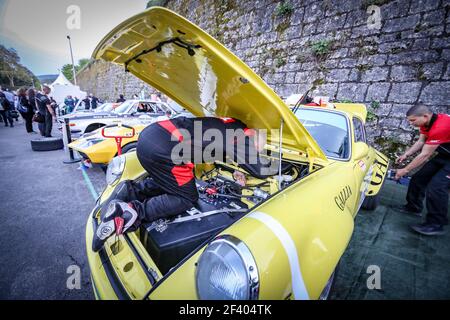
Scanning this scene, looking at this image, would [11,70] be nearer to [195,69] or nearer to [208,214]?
[195,69]

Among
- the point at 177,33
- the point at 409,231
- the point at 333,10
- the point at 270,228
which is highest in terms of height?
the point at 333,10

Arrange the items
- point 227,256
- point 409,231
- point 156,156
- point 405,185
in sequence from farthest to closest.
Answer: point 405,185 → point 409,231 → point 156,156 → point 227,256

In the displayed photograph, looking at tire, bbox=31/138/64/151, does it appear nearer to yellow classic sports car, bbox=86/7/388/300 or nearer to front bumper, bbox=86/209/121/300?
yellow classic sports car, bbox=86/7/388/300

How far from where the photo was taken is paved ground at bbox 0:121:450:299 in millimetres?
1821

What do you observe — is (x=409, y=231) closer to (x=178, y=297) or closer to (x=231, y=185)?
(x=231, y=185)

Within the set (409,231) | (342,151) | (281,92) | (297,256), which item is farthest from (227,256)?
(281,92)

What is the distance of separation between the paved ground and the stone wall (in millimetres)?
2150

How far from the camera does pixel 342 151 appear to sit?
2.22 metres

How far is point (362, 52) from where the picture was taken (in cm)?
491

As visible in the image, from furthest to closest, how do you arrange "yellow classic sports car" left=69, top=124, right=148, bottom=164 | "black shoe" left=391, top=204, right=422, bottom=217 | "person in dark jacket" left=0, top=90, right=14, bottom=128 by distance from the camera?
"person in dark jacket" left=0, top=90, right=14, bottom=128, "yellow classic sports car" left=69, top=124, right=148, bottom=164, "black shoe" left=391, top=204, right=422, bottom=217

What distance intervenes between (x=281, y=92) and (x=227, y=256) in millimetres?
6344

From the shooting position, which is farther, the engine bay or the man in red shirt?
the man in red shirt

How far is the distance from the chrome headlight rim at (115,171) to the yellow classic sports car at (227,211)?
13 millimetres

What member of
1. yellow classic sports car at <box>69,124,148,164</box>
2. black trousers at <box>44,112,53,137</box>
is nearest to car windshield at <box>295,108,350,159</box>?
yellow classic sports car at <box>69,124,148,164</box>
